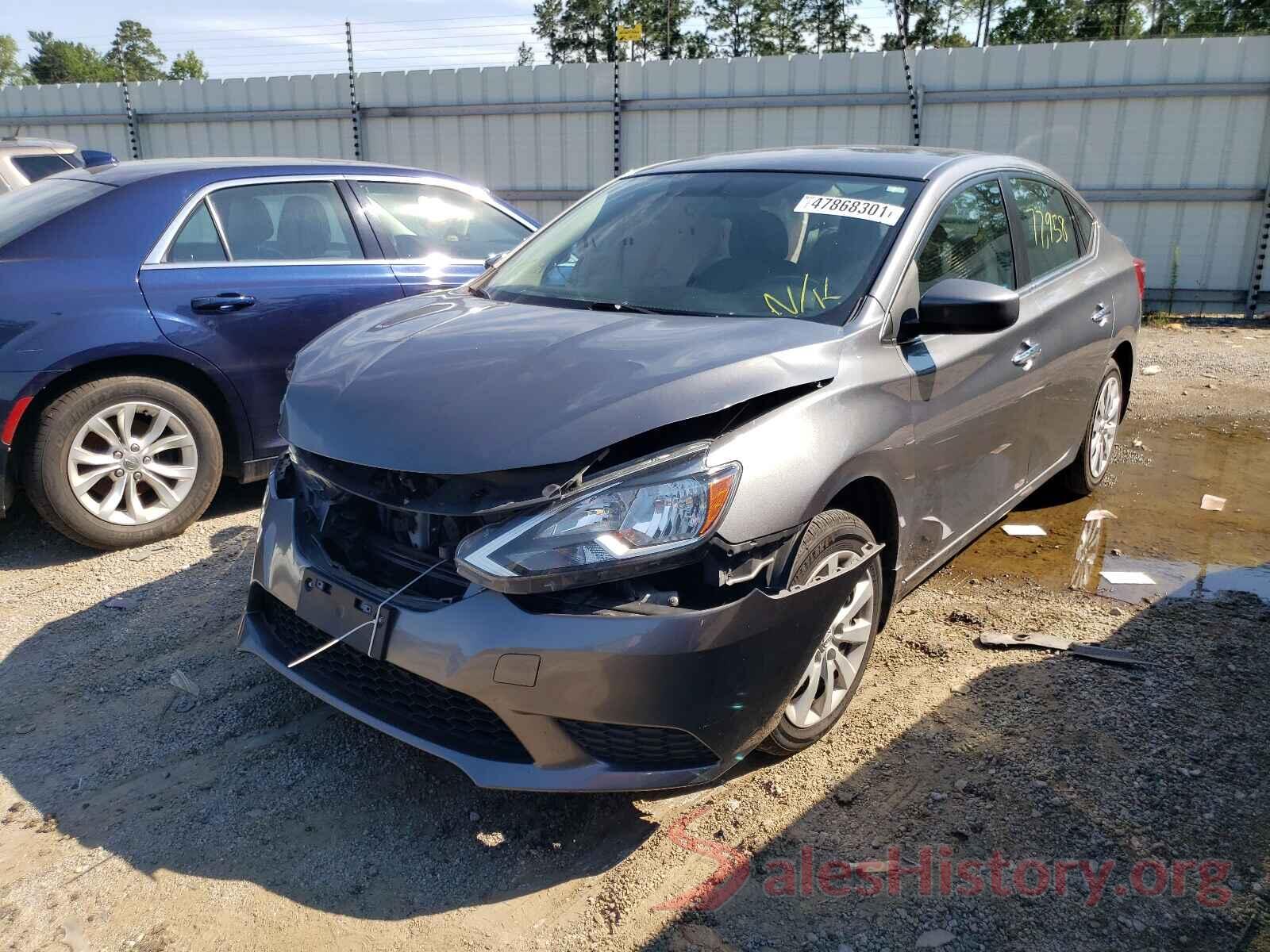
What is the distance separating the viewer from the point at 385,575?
102 inches

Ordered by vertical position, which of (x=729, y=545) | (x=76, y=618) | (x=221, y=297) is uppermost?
(x=221, y=297)

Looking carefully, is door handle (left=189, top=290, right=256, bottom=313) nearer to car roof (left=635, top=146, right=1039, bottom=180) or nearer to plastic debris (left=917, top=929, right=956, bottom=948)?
car roof (left=635, top=146, right=1039, bottom=180)

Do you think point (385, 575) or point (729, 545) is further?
point (385, 575)

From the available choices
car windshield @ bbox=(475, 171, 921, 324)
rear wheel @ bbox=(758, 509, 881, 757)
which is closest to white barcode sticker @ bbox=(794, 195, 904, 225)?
car windshield @ bbox=(475, 171, 921, 324)

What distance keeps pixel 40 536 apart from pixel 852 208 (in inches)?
156

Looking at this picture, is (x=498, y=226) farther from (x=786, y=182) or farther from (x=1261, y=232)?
(x=1261, y=232)

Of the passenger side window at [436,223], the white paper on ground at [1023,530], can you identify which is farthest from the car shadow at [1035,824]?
the passenger side window at [436,223]

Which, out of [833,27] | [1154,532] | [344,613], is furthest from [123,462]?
[833,27]

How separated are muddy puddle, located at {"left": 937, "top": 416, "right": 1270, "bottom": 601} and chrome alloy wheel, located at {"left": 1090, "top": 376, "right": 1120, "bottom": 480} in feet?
0.70

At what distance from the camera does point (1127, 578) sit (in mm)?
4277

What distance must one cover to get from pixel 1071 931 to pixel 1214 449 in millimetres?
4979

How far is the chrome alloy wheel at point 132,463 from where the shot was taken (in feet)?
14.0

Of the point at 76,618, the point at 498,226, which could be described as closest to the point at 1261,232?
the point at 498,226

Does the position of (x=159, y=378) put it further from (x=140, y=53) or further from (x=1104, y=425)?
(x=140, y=53)
